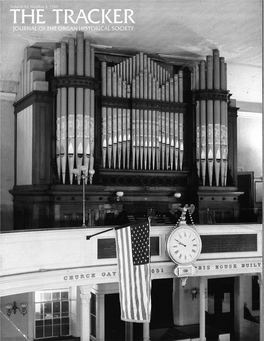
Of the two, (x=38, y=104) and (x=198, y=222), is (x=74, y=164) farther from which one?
(x=198, y=222)

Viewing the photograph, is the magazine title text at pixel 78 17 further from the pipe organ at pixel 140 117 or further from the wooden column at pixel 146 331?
the wooden column at pixel 146 331

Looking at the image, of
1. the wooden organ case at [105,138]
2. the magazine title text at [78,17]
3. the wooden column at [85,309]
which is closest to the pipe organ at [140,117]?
the wooden organ case at [105,138]

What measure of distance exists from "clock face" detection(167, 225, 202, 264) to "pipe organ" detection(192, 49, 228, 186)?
219 centimetres

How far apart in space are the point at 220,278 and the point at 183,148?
523cm

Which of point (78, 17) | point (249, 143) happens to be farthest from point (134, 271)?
point (249, 143)

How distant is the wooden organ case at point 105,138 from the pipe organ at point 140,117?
1.1 inches

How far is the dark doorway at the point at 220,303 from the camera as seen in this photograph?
1802cm

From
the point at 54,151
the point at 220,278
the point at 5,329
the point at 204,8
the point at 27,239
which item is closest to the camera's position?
the point at 27,239

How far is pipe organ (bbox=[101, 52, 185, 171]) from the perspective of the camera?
14828 mm

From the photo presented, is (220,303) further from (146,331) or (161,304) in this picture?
(146,331)

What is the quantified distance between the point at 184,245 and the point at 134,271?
223 cm

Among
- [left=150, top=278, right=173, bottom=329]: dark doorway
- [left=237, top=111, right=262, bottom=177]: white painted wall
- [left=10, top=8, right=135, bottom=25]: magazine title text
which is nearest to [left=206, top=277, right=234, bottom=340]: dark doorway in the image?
[left=150, top=278, right=173, bottom=329]: dark doorway

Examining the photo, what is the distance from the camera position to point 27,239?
11984 mm

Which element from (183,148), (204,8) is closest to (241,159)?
(183,148)
